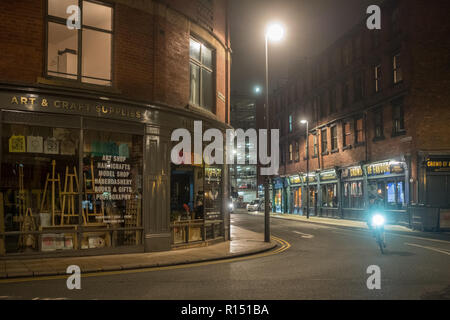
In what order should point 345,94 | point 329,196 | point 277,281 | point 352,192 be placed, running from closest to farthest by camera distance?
point 277,281, point 352,192, point 345,94, point 329,196

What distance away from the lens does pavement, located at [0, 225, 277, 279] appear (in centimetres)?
1013

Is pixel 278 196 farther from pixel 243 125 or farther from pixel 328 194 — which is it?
pixel 243 125

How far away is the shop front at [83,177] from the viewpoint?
12109 mm

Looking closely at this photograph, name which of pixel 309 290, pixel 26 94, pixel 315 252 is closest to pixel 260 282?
pixel 309 290

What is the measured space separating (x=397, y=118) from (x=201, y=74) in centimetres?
1593

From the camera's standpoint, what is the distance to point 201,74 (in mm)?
17312

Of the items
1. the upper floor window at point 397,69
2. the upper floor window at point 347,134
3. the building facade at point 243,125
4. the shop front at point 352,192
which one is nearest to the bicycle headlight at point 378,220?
the upper floor window at point 397,69

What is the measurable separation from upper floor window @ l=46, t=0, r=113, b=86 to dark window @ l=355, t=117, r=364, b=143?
23.1 metres

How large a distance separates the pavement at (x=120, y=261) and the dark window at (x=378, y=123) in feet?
58.3

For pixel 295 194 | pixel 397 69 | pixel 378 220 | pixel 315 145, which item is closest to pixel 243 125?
pixel 295 194

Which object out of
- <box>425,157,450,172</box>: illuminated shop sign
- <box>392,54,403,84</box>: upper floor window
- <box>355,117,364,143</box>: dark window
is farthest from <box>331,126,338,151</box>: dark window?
<box>425,157,450,172</box>: illuminated shop sign

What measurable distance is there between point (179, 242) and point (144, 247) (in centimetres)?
150

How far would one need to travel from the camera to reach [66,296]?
24.7ft
